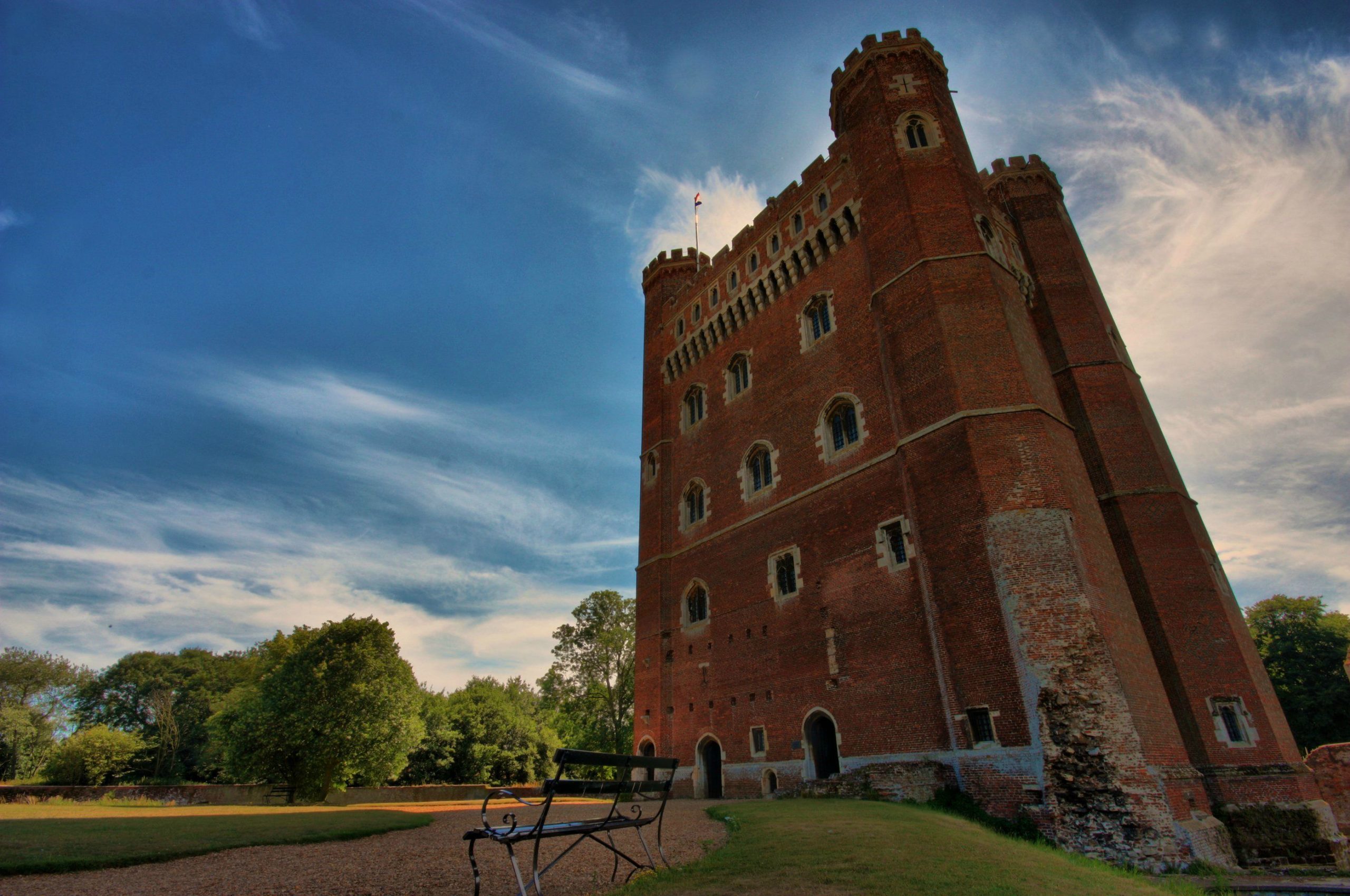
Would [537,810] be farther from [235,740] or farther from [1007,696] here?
[235,740]

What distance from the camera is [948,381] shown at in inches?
731

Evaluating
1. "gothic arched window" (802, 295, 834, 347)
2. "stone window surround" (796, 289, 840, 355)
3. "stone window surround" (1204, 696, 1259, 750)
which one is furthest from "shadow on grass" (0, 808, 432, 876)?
"stone window surround" (1204, 696, 1259, 750)

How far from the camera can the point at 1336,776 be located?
20.7 meters

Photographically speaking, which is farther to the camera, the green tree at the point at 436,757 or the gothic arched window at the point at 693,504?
the green tree at the point at 436,757

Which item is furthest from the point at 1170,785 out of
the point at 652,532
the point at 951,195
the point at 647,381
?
the point at 647,381

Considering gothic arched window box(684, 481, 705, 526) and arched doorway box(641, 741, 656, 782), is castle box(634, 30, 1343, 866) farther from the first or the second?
arched doorway box(641, 741, 656, 782)

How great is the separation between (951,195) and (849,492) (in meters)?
10.6

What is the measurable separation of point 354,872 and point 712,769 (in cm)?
1867

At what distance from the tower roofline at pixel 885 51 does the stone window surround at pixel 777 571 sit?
1895 centimetres

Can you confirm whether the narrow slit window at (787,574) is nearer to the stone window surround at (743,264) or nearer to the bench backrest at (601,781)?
the stone window surround at (743,264)

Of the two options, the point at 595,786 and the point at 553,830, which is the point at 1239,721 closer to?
the point at 595,786

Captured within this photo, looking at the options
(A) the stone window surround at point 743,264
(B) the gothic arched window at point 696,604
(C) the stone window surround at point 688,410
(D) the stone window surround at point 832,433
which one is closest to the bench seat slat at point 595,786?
(D) the stone window surround at point 832,433

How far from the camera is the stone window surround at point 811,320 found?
24.1 metres

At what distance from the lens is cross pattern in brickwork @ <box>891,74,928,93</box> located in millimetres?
24250
